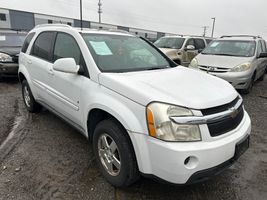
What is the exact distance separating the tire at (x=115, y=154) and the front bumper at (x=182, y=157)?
126mm

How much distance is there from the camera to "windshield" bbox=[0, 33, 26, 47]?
8.06 meters

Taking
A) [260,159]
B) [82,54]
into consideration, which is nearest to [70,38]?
[82,54]

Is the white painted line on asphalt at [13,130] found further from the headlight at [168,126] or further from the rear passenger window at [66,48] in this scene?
the headlight at [168,126]

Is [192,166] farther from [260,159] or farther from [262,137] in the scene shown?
[262,137]

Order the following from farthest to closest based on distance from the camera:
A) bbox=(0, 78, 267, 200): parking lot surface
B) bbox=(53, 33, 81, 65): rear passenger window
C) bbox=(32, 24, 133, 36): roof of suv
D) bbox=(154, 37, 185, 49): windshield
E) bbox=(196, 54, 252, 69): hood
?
bbox=(154, 37, 185, 49): windshield, bbox=(196, 54, 252, 69): hood, bbox=(32, 24, 133, 36): roof of suv, bbox=(53, 33, 81, 65): rear passenger window, bbox=(0, 78, 267, 200): parking lot surface

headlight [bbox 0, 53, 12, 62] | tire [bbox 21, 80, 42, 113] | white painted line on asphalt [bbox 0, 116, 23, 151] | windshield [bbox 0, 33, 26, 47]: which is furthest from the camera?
windshield [bbox 0, 33, 26, 47]

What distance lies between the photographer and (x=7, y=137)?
3.55 m

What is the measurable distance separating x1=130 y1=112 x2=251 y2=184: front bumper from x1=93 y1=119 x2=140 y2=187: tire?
13cm

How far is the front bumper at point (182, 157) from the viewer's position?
5.99ft

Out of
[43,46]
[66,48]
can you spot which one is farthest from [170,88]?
[43,46]

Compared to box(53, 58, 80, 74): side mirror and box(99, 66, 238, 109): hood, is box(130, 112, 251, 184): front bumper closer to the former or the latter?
box(99, 66, 238, 109): hood

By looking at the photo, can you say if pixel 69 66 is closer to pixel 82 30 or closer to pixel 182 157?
pixel 82 30

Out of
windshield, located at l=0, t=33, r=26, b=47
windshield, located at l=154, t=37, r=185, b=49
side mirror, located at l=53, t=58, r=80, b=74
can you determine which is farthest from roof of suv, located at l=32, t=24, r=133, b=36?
windshield, located at l=154, t=37, r=185, b=49

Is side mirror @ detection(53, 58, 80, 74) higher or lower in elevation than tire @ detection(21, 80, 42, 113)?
higher
